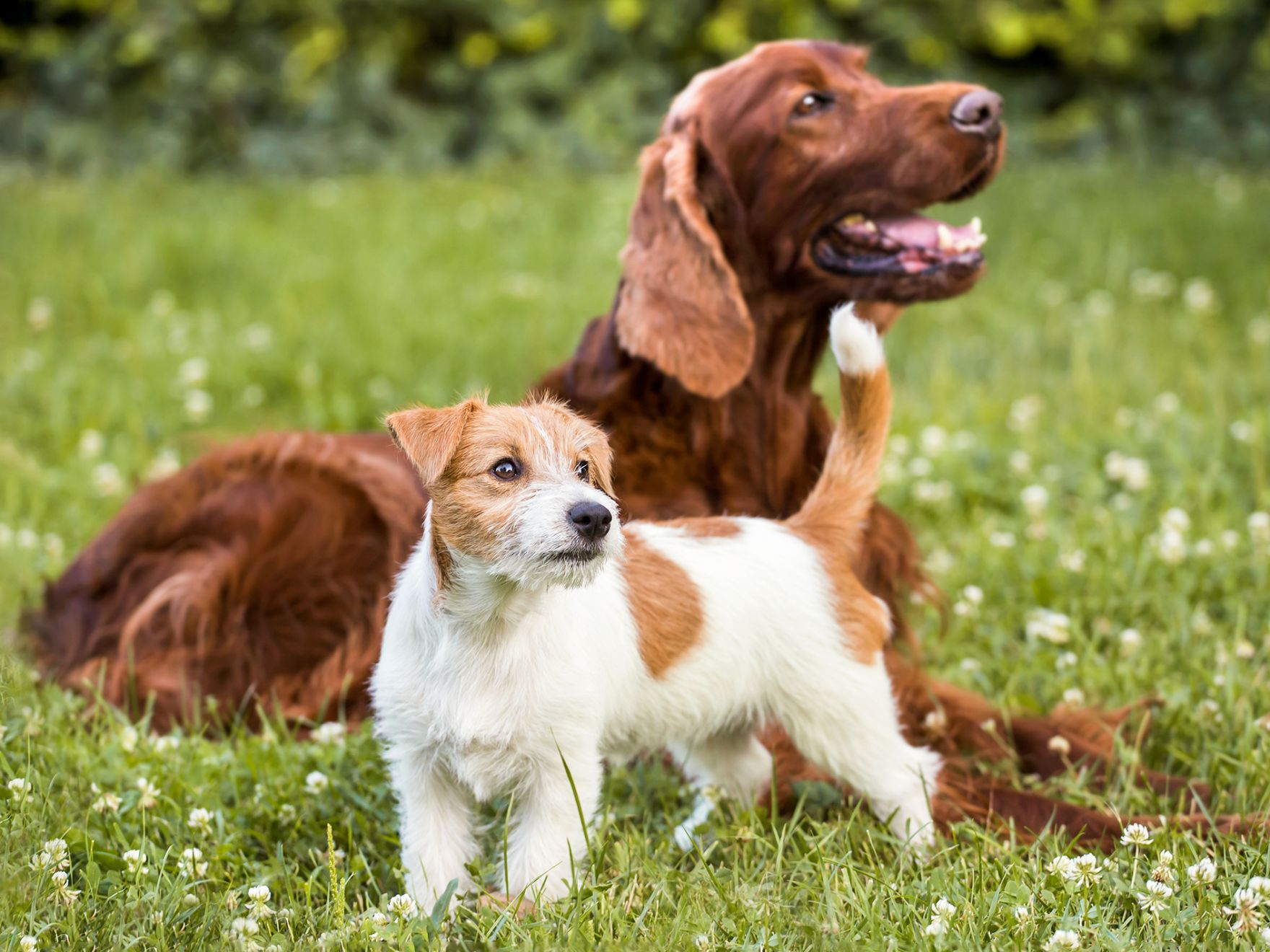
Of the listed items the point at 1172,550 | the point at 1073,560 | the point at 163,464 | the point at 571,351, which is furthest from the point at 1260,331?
the point at 163,464

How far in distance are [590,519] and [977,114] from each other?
1.57 m

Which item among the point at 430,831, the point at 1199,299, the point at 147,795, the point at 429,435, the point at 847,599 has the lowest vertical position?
the point at 1199,299

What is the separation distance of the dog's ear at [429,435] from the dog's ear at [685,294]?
94 centimetres

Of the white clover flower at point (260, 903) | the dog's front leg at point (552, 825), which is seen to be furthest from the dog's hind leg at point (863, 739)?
the white clover flower at point (260, 903)

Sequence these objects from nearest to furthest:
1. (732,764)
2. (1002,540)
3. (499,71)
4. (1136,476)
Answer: (732,764) < (1002,540) < (1136,476) < (499,71)

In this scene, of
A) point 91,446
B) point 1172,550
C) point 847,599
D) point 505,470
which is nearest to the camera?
point 505,470

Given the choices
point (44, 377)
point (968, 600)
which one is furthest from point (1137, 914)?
point (44, 377)

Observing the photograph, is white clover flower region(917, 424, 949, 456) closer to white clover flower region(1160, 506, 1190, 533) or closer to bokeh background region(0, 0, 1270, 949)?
bokeh background region(0, 0, 1270, 949)

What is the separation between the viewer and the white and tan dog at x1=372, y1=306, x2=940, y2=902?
6.80ft

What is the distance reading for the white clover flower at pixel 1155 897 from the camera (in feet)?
7.05

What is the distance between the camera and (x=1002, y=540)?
3.91 m

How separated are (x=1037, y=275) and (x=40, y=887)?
5.57 metres

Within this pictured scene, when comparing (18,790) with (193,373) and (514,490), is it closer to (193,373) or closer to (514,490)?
(514,490)

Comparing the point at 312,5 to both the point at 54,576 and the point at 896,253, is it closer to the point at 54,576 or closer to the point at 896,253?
→ the point at 54,576
